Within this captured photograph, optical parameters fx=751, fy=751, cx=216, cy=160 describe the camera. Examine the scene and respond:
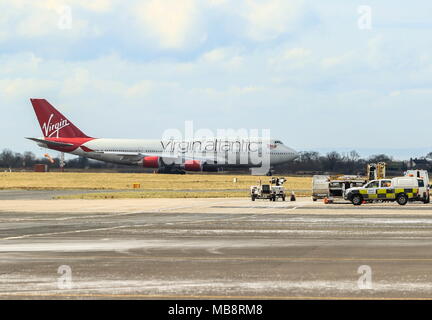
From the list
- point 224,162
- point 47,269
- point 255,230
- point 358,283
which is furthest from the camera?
point 224,162

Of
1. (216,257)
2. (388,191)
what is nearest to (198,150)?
(388,191)

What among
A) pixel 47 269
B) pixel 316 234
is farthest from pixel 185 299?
pixel 316 234

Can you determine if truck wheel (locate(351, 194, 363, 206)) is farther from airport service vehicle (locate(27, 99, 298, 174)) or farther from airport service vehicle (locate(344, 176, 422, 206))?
airport service vehicle (locate(27, 99, 298, 174))

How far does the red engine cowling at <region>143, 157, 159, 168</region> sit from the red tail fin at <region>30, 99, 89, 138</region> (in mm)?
14617

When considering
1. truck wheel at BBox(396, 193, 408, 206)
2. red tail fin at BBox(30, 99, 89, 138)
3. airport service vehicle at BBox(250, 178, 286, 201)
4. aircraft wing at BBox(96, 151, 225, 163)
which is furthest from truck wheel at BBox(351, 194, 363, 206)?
red tail fin at BBox(30, 99, 89, 138)

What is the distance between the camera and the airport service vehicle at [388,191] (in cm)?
4881

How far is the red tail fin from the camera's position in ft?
393

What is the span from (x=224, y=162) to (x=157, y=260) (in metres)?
90.8

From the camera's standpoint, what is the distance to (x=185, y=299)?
13.2 metres

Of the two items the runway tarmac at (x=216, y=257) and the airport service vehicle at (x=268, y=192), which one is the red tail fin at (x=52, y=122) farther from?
the runway tarmac at (x=216, y=257)

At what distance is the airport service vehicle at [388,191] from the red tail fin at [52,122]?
255 ft

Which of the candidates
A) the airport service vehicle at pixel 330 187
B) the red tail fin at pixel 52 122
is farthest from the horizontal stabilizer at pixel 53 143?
the airport service vehicle at pixel 330 187
